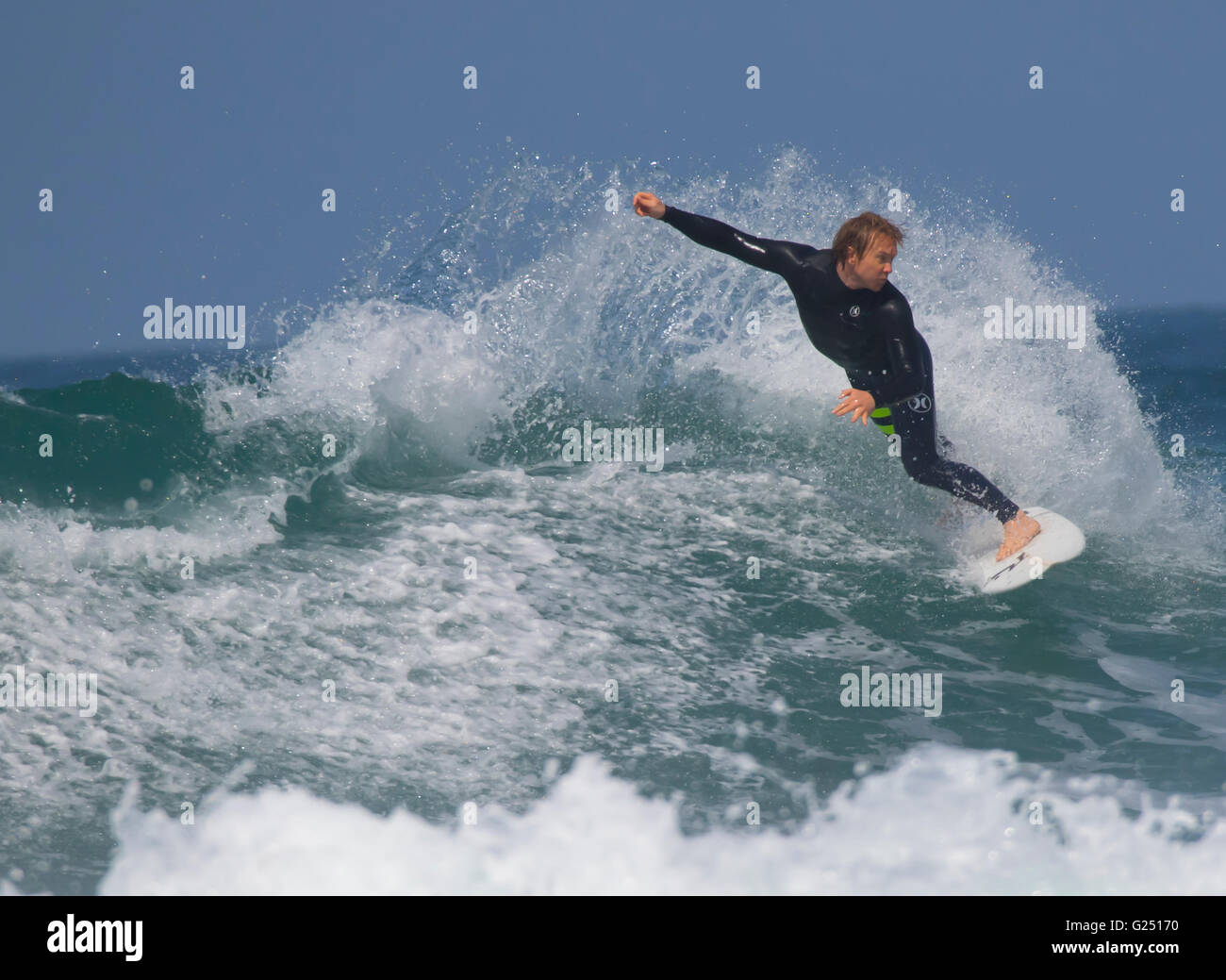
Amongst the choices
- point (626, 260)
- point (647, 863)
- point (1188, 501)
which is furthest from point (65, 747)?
point (1188, 501)

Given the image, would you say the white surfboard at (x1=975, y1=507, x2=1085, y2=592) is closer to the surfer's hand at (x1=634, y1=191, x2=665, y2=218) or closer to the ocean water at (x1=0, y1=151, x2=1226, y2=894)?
the ocean water at (x1=0, y1=151, x2=1226, y2=894)

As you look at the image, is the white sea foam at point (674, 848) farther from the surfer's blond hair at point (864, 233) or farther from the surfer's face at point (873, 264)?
the surfer's blond hair at point (864, 233)

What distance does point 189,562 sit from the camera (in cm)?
613

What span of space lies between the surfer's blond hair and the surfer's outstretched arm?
269 mm

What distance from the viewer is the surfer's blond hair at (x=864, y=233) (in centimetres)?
575

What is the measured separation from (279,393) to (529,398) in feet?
6.53

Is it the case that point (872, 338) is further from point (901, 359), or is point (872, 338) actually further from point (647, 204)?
point (647, 204)

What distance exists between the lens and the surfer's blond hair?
18.9 feet

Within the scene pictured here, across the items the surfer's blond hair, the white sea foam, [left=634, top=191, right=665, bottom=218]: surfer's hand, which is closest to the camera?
the white sea foam

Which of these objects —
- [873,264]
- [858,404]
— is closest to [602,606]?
[858,404]

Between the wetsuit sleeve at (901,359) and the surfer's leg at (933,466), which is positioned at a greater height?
the wetsuit sleeve at (901,359)

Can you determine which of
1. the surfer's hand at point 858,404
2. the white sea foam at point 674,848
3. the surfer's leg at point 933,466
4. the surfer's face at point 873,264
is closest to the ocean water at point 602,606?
the white sea foam at point 674,848

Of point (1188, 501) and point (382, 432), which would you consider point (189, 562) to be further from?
point (1188, 501)

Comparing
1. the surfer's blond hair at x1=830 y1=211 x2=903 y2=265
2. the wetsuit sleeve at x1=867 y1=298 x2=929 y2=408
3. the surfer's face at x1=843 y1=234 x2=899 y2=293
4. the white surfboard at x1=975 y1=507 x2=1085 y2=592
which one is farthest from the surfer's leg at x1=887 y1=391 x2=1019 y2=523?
the surfer's blond hair at x1=830 y1=211 x2=903 y2=265
